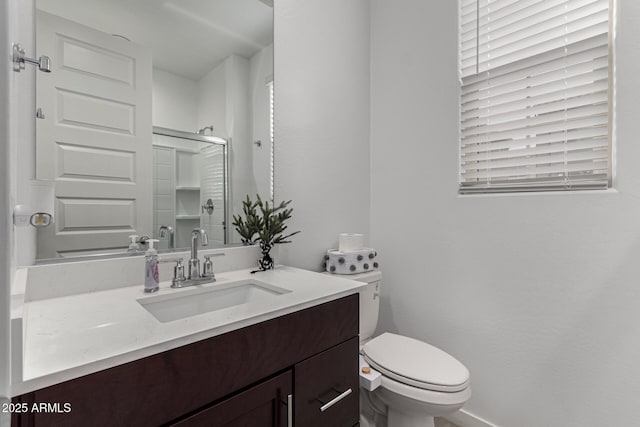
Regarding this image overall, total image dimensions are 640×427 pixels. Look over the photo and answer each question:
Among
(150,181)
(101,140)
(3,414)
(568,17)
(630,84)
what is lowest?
(3,414)

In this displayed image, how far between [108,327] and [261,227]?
0.75 metres

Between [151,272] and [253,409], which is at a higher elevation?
[151,272]

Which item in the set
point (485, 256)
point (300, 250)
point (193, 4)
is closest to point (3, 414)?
point (300, 250)

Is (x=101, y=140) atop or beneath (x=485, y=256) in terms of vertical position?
atop

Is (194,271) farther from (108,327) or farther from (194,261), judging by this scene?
(108,327)

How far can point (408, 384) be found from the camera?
120 cm

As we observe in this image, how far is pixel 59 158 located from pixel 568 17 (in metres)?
1.99

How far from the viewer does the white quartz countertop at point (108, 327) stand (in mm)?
575

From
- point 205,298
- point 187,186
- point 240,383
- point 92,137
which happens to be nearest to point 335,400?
point 240,383

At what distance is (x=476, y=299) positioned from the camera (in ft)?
5.06

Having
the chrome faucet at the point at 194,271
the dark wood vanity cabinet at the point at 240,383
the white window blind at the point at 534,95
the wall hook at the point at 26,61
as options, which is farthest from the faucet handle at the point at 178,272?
the white window blind at the point at 534,95

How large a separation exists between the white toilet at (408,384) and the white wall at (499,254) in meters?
0.34

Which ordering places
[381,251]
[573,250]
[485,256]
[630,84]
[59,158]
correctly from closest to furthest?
[59,158] < [630,84] < [573,250] < [485,256] < [381,251]

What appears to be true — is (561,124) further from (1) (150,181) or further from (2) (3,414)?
(2) (3,414)
